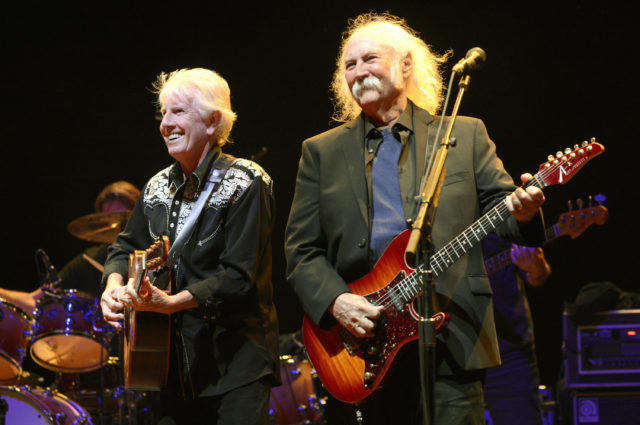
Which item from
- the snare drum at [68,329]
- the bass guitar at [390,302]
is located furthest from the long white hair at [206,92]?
the snare drum at [68,329]

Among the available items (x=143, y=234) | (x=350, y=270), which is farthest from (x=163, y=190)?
(x=350, y=270)

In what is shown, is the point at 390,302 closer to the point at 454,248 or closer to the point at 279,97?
the point at 454,248

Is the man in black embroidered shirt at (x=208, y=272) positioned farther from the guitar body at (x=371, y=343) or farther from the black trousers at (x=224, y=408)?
the guitar body at (x=371, y=343)

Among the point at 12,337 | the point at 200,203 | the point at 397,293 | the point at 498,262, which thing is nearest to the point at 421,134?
the point at 397,293

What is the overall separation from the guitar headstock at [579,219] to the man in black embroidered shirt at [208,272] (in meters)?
2.96

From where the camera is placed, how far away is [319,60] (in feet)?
23.8

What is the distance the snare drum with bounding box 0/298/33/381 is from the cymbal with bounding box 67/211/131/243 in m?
0.82

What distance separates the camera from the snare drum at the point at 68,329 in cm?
576

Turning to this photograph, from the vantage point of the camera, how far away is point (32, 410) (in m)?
4.97

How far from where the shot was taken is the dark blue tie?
2910mm

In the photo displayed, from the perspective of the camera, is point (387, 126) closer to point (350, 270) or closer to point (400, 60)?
point (400, 60)

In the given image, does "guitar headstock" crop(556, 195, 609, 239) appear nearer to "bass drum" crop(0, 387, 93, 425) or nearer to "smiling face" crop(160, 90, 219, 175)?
"smiling face" crop(160, 90, 219, 175)

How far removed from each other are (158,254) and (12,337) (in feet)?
10.2

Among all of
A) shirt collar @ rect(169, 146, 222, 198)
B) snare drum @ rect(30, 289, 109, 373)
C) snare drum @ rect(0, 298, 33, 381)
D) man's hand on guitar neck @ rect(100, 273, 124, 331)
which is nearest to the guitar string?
shirt collar @ rect(169, 146, 222, 198)
